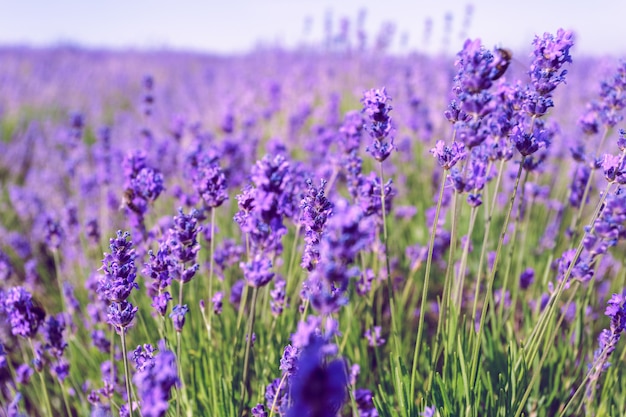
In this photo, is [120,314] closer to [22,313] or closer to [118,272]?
[118,272]

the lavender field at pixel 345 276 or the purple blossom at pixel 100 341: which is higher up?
the lavender field at pixel 345 276

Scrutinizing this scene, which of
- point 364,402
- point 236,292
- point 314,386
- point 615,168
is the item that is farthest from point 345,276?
point 236,292

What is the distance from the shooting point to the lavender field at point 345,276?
1327 mm

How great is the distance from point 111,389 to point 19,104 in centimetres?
913

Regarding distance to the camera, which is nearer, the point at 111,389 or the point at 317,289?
the point at 317,289

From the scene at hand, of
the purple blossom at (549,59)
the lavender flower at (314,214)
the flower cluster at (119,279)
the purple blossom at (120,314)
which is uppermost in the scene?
the purple blossom at (549,59)

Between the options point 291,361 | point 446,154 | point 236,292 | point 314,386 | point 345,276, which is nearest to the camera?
point 314,386

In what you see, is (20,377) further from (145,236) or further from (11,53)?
(11,53)

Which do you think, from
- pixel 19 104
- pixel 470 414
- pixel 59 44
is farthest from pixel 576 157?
pixel 59 44

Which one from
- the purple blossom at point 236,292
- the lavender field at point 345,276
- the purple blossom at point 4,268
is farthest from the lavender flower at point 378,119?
the purple blossom at point 4,268

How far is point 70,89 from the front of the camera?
1053cm

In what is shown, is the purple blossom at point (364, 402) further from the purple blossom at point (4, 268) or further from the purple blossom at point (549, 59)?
the purple blossom at point (4, 268)

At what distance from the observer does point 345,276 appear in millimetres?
946

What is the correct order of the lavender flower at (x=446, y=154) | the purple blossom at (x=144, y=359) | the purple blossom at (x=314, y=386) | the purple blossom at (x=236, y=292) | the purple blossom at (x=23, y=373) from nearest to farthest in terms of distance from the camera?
the purple blossom at (x=314, y=386)
the purple blossom at (x=144, y=359)
the lavender flower at (x=446, y=154)
the purple blossom at (x=23, y=373)
the purple blossom at (x=236, y=292)
